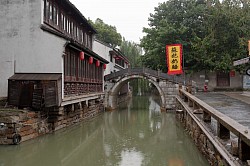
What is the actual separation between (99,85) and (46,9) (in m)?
10.2

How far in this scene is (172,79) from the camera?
2530 cm

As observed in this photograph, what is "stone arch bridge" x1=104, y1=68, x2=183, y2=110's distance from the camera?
992 inches

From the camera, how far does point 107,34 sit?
50.8 meters

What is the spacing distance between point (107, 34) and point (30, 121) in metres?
40.4

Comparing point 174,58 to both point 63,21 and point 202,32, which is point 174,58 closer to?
point 202,32

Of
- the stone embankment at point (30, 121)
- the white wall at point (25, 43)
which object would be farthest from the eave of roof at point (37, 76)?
the stone embankment at point (30, 121)

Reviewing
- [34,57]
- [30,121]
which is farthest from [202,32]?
[30,121]

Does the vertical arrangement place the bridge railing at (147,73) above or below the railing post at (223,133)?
above

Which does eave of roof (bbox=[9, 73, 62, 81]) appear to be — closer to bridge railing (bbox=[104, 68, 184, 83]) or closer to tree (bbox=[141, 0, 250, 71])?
bridge railing (bbox=[104, 68, 184, 83])

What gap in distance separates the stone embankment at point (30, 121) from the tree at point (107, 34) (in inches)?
1344

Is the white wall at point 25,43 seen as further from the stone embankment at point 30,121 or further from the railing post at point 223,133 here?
the railing post at point 223,133

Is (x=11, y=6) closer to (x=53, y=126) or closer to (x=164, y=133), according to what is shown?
(x=53, y=126)

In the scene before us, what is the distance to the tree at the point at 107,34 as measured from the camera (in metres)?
50.1

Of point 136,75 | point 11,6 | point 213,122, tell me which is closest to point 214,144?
point 213,122
